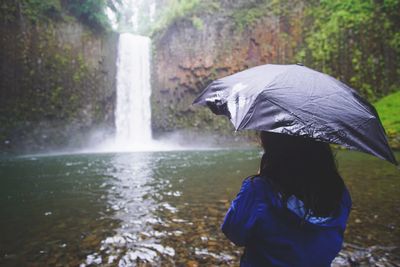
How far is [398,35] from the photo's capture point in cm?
2084

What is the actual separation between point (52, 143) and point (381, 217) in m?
21.5

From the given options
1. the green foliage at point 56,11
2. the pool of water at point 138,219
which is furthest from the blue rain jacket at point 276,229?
the green foliage at point 56,11

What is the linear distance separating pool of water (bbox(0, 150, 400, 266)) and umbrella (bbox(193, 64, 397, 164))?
229 centimetres

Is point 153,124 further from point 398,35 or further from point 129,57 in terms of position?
point 398,35

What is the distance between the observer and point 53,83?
22234 mm

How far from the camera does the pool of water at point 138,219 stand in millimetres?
3607

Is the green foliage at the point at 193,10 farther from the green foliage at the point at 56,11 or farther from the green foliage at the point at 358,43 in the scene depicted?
the green foliage at the point at 358,43

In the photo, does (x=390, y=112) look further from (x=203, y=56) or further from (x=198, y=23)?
(x=198, y=23)

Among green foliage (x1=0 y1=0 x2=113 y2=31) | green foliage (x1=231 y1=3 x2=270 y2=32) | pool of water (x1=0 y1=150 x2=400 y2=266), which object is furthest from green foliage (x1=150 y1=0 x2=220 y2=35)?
pool of water (x1=0 y1=150 x2=400 y2=266)

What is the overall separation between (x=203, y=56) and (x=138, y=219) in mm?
22751

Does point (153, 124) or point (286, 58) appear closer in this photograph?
point (286, 58)

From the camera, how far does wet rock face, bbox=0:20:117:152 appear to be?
20078mm

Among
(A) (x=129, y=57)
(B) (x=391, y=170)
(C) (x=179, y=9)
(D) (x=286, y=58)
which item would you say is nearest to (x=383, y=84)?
(D) (x=286, y=58)

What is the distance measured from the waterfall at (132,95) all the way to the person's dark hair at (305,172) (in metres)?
24.3
